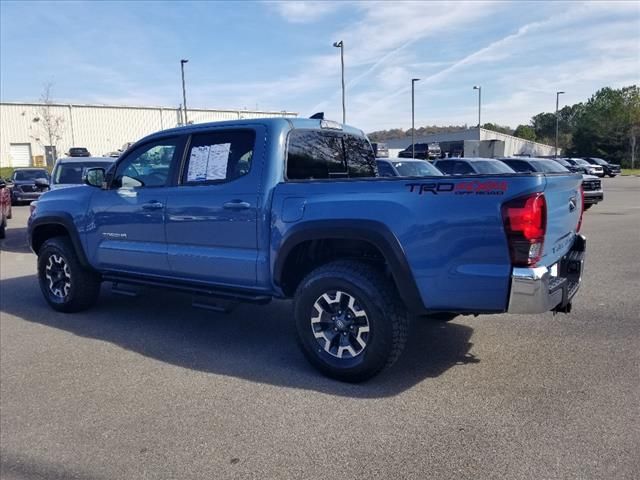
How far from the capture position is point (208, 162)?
5020 millimetres

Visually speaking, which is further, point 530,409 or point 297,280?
point 297,280

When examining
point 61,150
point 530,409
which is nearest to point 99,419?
point 530,409

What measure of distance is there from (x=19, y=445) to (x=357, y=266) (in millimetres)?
2495

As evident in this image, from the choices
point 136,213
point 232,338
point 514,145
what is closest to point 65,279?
point 136,213

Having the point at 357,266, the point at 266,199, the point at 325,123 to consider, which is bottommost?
the point at 357,266

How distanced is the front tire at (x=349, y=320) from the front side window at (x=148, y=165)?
1.96 m

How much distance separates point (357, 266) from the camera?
4195mm

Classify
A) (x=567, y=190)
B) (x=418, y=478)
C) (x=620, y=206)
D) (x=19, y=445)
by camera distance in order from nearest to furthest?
(x=418, y=478) < (x=19, y=445) < (x=567, y=190) < (x=620, y=206)

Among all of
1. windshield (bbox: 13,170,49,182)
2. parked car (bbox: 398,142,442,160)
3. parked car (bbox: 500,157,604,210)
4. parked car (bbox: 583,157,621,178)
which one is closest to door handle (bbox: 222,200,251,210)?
parked car (bbox: 500,157,604,210)

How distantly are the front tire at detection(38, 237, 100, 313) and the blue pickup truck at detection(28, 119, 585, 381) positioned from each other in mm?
33

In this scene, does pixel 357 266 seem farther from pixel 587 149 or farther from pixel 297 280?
pixel 587 149

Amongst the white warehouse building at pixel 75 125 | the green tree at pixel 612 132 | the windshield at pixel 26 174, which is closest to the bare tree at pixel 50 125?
the white warehouse building at pixel 75 125

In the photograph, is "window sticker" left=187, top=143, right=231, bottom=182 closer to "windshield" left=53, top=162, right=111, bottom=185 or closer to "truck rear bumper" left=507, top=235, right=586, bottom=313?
"truck rear bumper" left=507, top=235, right=586, bottom=313

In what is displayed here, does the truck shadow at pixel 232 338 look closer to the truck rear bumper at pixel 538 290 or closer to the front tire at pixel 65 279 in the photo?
the front tire at pixel 65 279
